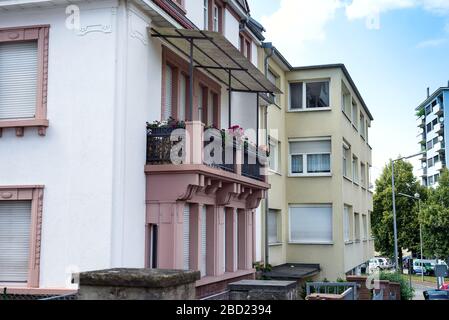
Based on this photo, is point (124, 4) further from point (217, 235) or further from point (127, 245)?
point (217, 235)

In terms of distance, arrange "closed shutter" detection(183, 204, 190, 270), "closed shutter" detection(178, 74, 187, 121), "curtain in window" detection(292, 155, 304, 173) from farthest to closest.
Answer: "curtain in window" detection(292, 155, 304, 173), "closed shutter" detection(178, 74, 187, 121), "closed shutter" detection(183, 204, 190, 270)

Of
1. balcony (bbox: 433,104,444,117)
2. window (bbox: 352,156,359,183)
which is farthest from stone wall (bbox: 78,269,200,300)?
balcony (bbox: 433,104,444,117)

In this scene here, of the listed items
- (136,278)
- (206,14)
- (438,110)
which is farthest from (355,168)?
(438,110)

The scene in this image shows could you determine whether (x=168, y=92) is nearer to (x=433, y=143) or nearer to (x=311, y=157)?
(x=311, y=157)

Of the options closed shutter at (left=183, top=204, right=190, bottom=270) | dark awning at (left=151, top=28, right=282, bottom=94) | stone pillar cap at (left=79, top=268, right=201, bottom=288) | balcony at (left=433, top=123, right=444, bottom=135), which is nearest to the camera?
stone pillar cap at (left=79, top=268, right=201, bottom=288)

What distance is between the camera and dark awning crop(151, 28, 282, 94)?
13055mm

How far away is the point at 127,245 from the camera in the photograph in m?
12.0

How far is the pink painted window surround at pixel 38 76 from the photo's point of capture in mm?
12211

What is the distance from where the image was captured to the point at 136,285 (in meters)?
4.43

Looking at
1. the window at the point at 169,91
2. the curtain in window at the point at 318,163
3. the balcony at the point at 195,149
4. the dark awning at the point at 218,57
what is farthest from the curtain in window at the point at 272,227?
the window at the point at 169,91

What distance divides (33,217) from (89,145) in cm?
190

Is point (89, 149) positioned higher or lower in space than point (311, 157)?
lower

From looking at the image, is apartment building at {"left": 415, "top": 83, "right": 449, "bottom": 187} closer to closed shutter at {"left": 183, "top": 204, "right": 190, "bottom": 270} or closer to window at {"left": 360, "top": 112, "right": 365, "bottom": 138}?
window at {"left": 360, "top": 112, "right": 365, "bottom": 138}

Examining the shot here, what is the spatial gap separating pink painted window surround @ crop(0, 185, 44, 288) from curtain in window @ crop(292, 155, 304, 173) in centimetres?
1728
